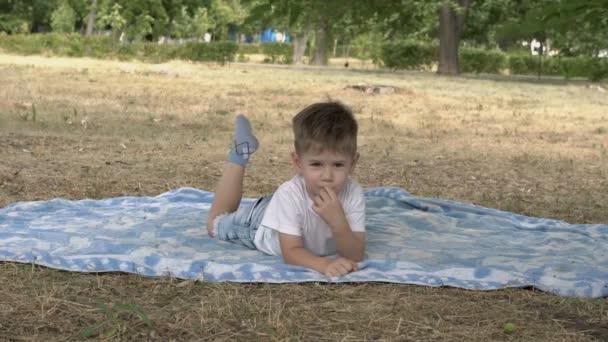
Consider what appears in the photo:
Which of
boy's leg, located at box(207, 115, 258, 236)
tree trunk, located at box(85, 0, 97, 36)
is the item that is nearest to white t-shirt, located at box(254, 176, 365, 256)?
boy's leg, located at box(207, 115, 258, 236)

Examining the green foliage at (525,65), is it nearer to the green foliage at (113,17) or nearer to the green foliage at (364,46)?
the green foliage at (364,46)

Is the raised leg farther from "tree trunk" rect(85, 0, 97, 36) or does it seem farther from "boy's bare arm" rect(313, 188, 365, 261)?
"tree trunk" rect(85, 0, 97, 36)

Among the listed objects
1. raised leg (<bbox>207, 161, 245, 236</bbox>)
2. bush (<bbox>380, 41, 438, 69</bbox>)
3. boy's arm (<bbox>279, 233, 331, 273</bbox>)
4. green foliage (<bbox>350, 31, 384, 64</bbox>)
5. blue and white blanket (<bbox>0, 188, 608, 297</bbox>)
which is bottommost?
blue and white blanket (<bbox>0, 188, 608, 297</bbox>)

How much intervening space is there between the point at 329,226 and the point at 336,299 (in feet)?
1.49

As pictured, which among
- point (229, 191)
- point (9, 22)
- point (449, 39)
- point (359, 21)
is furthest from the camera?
point (9, 22)

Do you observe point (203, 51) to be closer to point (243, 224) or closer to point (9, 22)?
point (9, 22)

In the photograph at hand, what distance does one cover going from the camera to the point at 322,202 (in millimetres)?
3316

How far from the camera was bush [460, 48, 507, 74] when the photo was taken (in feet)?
103

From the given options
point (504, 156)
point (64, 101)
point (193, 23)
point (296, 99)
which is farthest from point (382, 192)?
point (193, 23)

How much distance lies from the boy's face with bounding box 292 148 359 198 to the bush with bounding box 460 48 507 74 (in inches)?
1132

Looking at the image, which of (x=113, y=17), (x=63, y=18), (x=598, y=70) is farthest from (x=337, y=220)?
(x=63, y=18)

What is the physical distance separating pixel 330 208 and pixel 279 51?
139 feet

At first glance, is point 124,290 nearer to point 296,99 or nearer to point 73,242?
point 73,242

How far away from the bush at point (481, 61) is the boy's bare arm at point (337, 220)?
1133 inches
